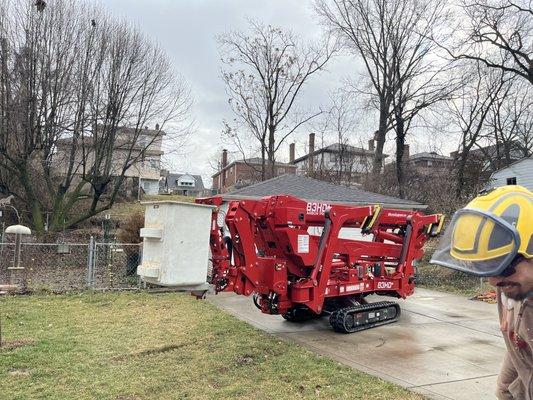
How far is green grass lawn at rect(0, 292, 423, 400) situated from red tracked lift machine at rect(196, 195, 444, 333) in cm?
91

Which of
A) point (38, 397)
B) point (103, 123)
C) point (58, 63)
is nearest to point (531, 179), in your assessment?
point (103, 123)

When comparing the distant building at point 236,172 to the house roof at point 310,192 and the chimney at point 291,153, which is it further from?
the house roof at point 310,192

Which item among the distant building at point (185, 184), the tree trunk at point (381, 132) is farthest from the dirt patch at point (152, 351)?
the distant building at point (185, 184)

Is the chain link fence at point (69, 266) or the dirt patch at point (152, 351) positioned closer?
the dirt patch at point (152, 351)

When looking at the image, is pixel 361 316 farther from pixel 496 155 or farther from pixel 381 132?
pixel 496 155

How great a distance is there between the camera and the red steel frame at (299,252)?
7176mm

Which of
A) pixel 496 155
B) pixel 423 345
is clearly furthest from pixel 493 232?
pixel 496 155

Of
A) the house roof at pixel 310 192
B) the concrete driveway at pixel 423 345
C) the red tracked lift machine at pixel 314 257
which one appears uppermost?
the house roof at pixel 310 192

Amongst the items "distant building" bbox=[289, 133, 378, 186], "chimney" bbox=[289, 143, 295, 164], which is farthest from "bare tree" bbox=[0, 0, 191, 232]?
"chimney" bbox=[289, 143, 295, 164]

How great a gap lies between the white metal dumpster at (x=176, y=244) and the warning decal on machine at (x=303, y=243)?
1987mm

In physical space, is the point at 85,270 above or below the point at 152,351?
above

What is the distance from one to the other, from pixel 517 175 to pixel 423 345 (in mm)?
26026

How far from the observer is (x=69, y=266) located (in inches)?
647

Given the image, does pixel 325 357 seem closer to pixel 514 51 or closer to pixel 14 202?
pixel 14 202
